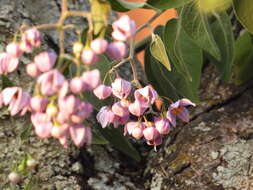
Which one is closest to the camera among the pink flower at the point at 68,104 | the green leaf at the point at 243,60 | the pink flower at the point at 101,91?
the pink flower at the point at 68,104

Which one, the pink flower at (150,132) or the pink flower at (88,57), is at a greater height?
the pink flower at (88,57)

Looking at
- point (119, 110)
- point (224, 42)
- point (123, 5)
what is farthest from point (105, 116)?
point (224, 42)

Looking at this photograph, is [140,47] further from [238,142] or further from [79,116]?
[79,116]

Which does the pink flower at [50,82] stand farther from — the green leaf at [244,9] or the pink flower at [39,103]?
the green leaf at [244,9]

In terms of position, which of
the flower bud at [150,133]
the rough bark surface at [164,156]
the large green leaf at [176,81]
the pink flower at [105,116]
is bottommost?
the rough bark surface at [164,156]

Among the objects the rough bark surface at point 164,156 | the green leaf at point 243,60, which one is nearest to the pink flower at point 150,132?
the rough bark surface at point 164,156

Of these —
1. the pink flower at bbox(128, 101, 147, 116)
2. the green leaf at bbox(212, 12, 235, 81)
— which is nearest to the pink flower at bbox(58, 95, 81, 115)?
the pink flower at bbox(128, 101, 147, 116)

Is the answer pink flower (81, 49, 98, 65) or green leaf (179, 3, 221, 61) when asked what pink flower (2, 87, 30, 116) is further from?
green leaf (179, 3, 221, 61)
